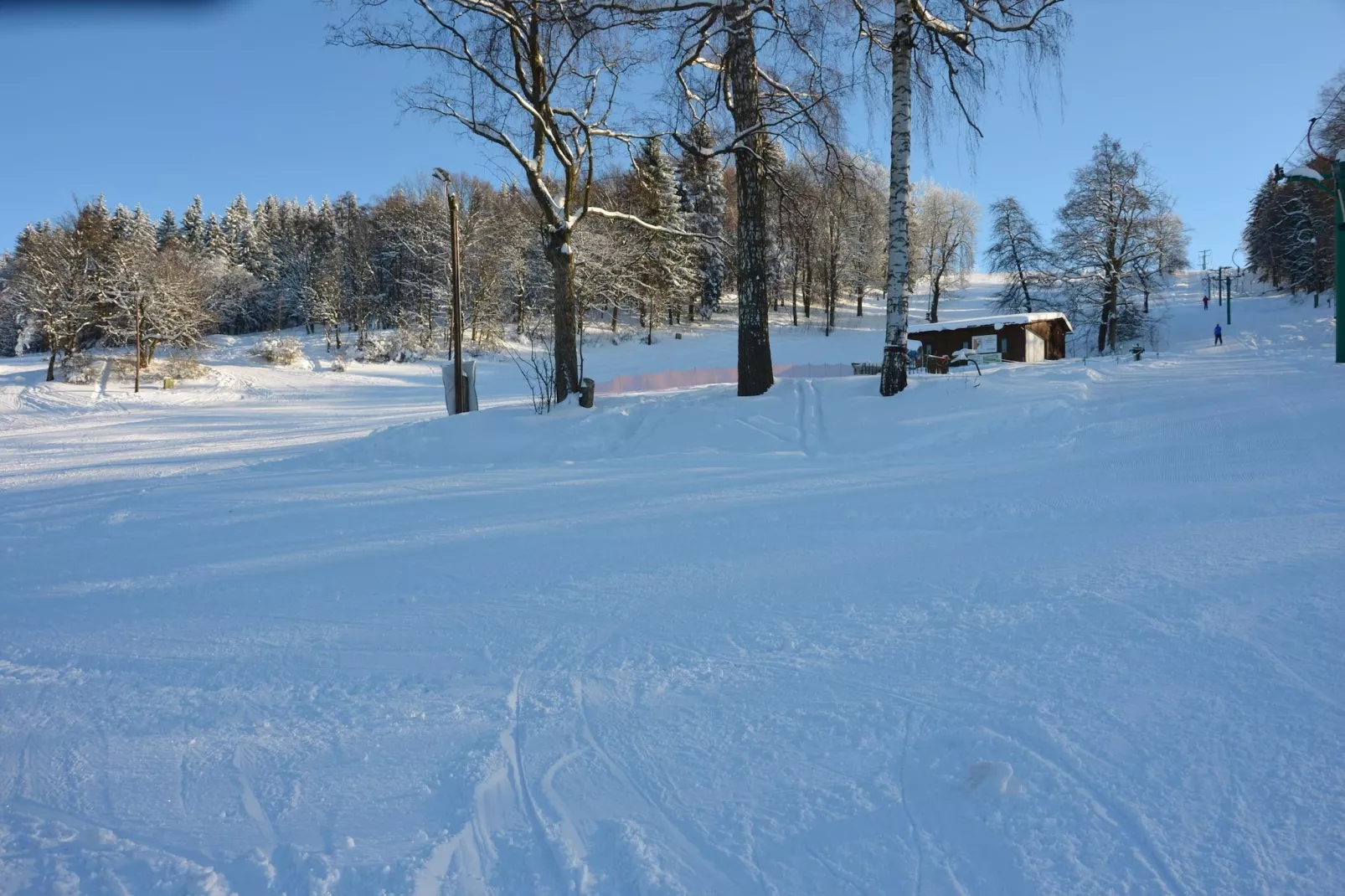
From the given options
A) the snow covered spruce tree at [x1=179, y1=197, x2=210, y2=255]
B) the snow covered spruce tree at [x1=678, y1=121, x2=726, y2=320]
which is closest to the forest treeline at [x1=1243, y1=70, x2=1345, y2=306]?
the snow covered spruce tree at [x1=678, y1=121, x2=726, y2=320]

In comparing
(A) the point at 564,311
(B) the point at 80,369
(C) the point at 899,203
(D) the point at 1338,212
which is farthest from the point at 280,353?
(D) the point at 1338,212

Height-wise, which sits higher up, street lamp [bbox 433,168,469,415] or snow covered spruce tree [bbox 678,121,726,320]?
snow covered spruce tree [bbox 678,121,726,320]

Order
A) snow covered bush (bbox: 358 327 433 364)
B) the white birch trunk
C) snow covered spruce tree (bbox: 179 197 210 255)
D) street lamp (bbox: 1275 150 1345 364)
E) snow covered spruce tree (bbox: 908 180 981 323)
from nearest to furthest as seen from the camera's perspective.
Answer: the white birch trunk
street lamp (bbox: 1275 150 1345 364)
snow covered bush (bbox: 358 327 433 364)
snow covered spruce tree (bbox: 908 180 981 323)
snow covered spruce tree (bbox: 179 197 210 255)

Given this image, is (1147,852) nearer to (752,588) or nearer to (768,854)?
(768,854)

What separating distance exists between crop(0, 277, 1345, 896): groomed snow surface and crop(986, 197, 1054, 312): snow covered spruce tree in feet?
122

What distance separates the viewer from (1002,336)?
2998cm

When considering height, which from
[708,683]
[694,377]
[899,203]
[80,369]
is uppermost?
[899,203]

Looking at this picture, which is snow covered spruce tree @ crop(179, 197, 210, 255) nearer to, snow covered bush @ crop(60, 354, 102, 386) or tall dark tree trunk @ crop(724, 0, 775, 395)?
snow covered bush @ crop(60, 354, 102, 386)

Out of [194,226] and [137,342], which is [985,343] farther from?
[194,226]

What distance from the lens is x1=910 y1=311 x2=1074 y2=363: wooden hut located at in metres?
29.5

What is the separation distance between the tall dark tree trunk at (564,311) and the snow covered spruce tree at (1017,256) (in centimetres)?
3454

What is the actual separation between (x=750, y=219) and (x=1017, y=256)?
35.7 meters

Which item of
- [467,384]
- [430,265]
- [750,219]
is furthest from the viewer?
[430,265]

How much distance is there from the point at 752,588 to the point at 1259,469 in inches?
203
